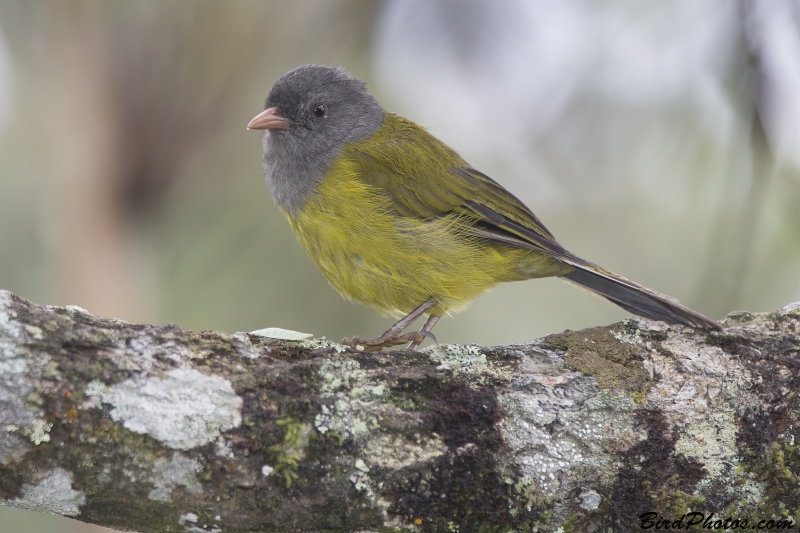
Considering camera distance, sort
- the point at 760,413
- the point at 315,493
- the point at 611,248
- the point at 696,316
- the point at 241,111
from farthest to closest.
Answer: the point at 611,248
the point at 241,111
the point at 696,316
the point at 760,413
the point at 315,493

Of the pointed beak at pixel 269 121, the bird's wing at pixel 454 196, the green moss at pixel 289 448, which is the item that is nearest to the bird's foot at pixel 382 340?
the bird's wing at pixel 454 196

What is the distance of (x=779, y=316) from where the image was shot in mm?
2551

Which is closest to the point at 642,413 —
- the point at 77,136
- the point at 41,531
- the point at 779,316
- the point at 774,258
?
the point at 779,316

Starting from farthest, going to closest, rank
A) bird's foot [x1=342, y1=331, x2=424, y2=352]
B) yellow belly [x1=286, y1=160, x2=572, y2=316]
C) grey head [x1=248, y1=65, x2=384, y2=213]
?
grey head [x1=248, y1=65, x2=384, y2=213]
yellow belly [x1=286, y1=160, x2=572, y2=316]
bird's foot [x1=342, y1=331, x2=424, y2=352]

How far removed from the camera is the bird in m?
3.26

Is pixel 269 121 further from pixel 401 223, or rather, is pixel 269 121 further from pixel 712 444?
pixel 712 444

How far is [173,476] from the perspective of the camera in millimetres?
1682

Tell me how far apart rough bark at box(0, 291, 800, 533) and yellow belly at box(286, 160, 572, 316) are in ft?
3.57

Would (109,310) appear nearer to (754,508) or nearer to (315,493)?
(315,493)

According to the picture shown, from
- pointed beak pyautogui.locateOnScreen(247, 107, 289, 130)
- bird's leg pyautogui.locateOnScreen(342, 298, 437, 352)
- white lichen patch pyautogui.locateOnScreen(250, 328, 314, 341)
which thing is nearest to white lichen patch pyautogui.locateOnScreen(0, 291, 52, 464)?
white lichen patch pyautogui.locateOnScreen(250, 328, 314, 341)

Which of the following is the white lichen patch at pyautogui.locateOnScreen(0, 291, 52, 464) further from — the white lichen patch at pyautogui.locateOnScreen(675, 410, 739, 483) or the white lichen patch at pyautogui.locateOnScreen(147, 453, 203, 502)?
the white lichen patch at pyautogui.locateOnScreen(675, 410, 739, 483)

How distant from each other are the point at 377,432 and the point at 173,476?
540 mm

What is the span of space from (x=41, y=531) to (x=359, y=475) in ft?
15.7

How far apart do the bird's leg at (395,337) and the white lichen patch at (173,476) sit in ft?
4.27
